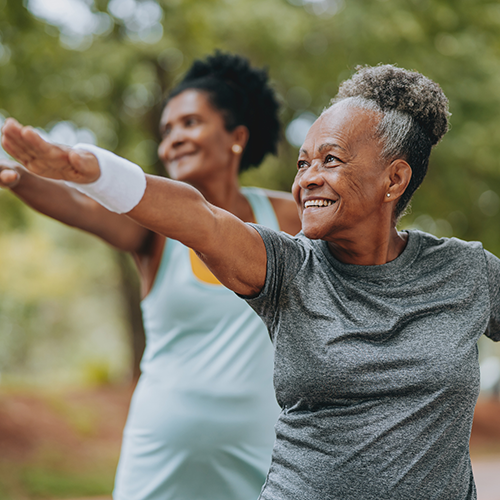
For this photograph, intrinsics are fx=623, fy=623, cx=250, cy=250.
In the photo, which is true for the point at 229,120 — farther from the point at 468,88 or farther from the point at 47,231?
the point at 47,231

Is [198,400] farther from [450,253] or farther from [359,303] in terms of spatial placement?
[450,253]

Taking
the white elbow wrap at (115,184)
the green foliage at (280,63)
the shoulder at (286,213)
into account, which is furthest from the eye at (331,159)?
the green foliage at (280,63)

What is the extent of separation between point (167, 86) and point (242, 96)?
4.76 metres

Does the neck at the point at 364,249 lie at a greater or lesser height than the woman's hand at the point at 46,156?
greater

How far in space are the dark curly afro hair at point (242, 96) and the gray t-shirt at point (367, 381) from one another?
4.73ft

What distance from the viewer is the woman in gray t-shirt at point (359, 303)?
1658 mm

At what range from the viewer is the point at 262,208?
295 centimetres

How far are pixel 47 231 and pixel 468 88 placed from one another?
38.0 ft

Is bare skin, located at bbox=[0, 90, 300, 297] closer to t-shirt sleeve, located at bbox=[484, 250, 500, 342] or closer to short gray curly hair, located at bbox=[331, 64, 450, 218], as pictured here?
short gray curly hair, located at bbox=[331, 64, 450, 218]

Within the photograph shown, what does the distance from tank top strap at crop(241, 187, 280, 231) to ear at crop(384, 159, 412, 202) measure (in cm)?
100

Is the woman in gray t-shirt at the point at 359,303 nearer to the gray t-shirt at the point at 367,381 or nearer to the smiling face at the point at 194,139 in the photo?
the gray t-shirt at the point at 367,381

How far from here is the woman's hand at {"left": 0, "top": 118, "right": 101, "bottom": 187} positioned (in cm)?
131

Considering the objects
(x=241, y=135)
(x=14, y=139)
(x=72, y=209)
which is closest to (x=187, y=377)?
(x=72, y=209)

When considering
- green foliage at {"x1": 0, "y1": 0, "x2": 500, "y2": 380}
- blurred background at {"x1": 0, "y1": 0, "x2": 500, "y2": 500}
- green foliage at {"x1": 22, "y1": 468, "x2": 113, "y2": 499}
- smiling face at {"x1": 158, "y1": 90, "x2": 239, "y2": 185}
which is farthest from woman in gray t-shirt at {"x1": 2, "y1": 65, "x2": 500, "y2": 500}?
green foliage at {"x1": 22, "y1": 468, "x2": 113, "y2": 499}
